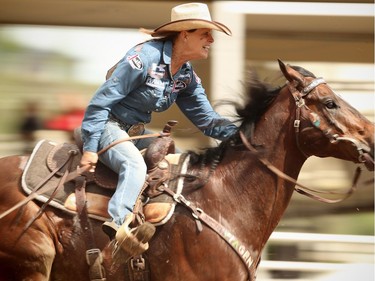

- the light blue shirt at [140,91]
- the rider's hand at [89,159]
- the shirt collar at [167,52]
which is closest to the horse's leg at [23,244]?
the rider's hand at [89,159]

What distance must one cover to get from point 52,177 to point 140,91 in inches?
27.0

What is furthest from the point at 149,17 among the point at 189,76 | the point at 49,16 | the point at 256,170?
the point at 256,170

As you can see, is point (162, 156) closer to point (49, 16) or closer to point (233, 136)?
point (233, 136)

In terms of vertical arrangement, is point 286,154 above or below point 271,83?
below

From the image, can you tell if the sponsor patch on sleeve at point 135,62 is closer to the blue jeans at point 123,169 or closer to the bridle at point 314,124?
the blue jeans at point 123,169

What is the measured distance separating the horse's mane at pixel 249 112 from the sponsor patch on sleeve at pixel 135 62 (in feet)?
2.08

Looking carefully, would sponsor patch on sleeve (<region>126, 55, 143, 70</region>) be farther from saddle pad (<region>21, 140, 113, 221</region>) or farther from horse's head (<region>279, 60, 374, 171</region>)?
horse's head (<region>279, 60, 374, 171</region>)

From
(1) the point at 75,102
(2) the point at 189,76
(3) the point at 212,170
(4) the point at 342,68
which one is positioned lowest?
(1) the point at 75,102

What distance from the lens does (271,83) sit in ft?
15.3

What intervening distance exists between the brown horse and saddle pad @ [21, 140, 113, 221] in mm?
61

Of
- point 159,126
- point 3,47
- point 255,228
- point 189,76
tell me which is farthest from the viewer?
point 3,47

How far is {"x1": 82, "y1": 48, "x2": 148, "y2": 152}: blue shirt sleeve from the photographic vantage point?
4.30 meters

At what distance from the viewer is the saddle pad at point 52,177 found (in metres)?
4.42

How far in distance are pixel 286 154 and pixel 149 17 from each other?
140 inches
